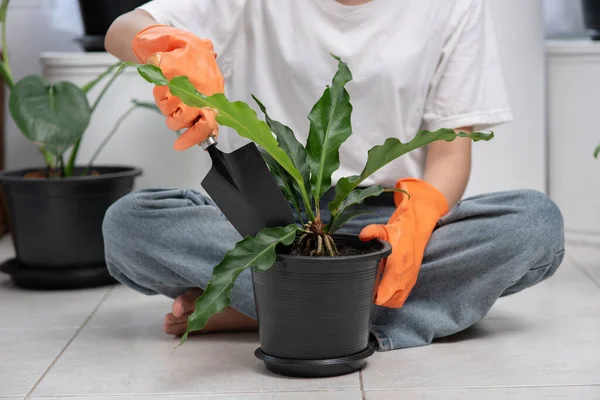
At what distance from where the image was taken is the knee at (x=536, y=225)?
4.30ft

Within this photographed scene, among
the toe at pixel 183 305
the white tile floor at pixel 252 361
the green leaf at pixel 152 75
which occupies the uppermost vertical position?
the green leaf at pixel 152 75

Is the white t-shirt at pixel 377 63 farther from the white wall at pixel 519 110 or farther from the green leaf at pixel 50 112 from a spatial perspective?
the white wall at pixel 519 110

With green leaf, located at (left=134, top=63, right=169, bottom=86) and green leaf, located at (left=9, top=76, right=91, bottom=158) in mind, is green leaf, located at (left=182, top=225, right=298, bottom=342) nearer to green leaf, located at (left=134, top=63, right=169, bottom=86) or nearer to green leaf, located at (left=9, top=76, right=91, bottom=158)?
green leaf, located at (left=134, top=63, right=169, bottom=86)

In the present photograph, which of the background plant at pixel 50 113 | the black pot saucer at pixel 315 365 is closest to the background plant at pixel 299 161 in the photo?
the black pot saucer at pixel 315 365

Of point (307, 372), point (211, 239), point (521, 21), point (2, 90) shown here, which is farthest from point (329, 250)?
point (2, 90)

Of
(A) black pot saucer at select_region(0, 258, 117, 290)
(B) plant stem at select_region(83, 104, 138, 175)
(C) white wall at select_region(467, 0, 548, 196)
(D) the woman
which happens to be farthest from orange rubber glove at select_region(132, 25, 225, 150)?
(C) white wall at select_region(467, 0, 548, 196)

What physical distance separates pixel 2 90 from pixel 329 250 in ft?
4.91

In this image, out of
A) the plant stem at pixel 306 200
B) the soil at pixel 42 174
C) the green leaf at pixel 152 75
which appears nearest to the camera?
the green leaf at pixel 152 75

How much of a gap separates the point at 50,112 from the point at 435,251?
80cm

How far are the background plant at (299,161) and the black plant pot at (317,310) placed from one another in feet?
0.12

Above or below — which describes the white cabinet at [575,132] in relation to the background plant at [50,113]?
below

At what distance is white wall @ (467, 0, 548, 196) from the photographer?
223cm

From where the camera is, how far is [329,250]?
1.12 m

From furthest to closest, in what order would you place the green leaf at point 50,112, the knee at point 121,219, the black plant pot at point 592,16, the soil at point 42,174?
the black plant pot at point 592,16
the soil at point 42,174
the green leaf at point 50,112
the knee at point 121,219
